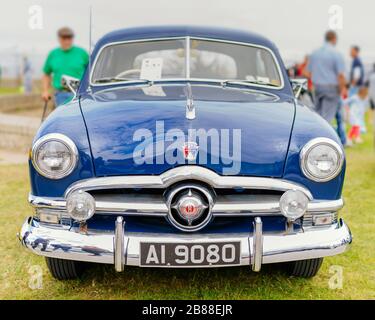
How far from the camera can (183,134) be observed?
8.87 ft

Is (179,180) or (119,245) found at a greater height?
(179,180)

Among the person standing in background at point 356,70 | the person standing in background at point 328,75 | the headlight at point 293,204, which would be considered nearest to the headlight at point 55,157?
the headlight at point 293,204

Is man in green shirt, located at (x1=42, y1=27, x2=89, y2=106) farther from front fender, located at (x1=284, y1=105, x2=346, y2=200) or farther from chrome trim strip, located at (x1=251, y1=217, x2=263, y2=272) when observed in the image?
chrome trim strip, located at (x1=251, y1=217, x2=263, y2=272)

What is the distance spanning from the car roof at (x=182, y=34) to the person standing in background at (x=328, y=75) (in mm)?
3771

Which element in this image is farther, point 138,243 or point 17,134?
point 17,134

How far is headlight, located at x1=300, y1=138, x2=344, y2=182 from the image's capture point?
8.87 feet

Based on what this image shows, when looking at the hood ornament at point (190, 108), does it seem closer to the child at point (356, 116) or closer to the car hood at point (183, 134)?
the car hood at point (183, 134)

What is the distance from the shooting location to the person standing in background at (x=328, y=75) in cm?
776

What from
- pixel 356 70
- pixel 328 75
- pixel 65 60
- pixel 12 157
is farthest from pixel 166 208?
pixel 356 70

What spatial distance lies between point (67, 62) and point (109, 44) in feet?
7.83

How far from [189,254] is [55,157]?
84 cm

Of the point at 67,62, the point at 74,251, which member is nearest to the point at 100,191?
the point at 74,251

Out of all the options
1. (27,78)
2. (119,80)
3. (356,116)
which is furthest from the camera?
(27,78)

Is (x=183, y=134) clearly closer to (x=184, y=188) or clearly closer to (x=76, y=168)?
(x=184, y=188)
